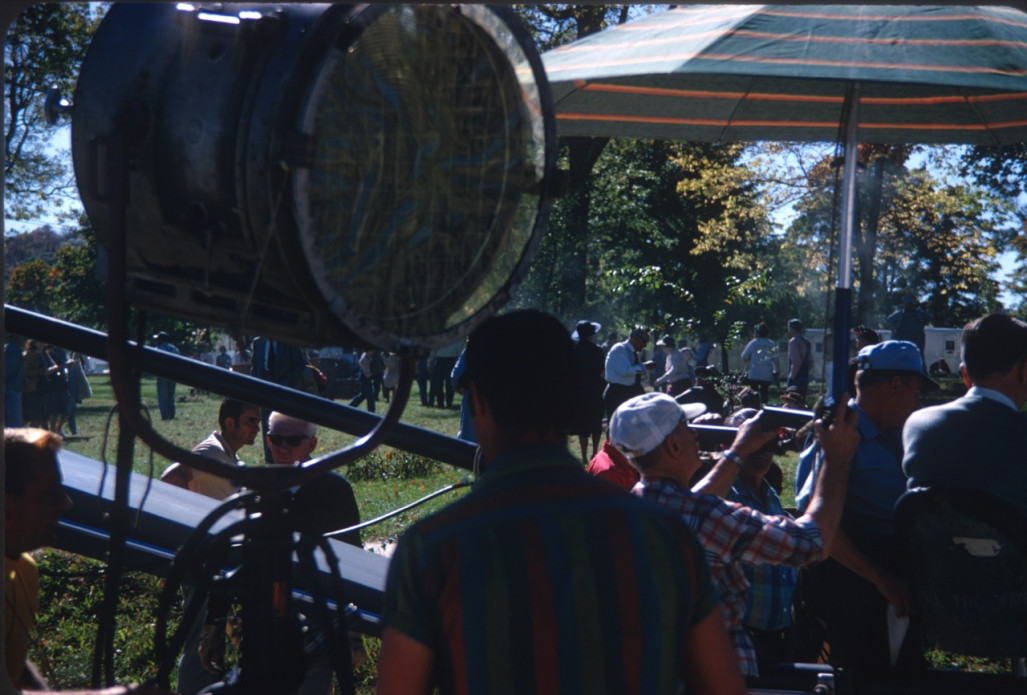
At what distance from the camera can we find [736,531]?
2.73 meters

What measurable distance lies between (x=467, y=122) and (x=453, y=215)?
15 centimetres

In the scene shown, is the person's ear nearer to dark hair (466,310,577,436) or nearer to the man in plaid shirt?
dark hair (466,310,577,436)

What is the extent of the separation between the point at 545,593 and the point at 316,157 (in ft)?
2.40

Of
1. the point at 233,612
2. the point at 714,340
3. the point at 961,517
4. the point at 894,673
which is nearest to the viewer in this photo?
the point at 233,612

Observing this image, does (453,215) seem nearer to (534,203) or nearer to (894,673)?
(534,203)

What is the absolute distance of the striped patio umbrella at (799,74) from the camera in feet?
11.1

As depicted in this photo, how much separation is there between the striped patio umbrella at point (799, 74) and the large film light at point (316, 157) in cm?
182

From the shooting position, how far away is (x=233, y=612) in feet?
7.59

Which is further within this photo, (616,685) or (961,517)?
(961,517)

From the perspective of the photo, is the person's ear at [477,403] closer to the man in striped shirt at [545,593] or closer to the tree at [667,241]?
the man in striped shirt at [545,593]

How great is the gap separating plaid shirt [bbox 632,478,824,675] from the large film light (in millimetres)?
1270

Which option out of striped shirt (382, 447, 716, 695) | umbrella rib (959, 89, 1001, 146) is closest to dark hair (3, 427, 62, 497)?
striped shirt (382, 447, 716, 695)

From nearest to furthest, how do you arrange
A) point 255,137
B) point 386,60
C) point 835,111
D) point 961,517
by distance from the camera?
point 255,137, point 386,60, point 961,517, point 835,111

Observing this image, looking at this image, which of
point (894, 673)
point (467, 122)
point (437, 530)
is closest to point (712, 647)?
point (437, 530)
